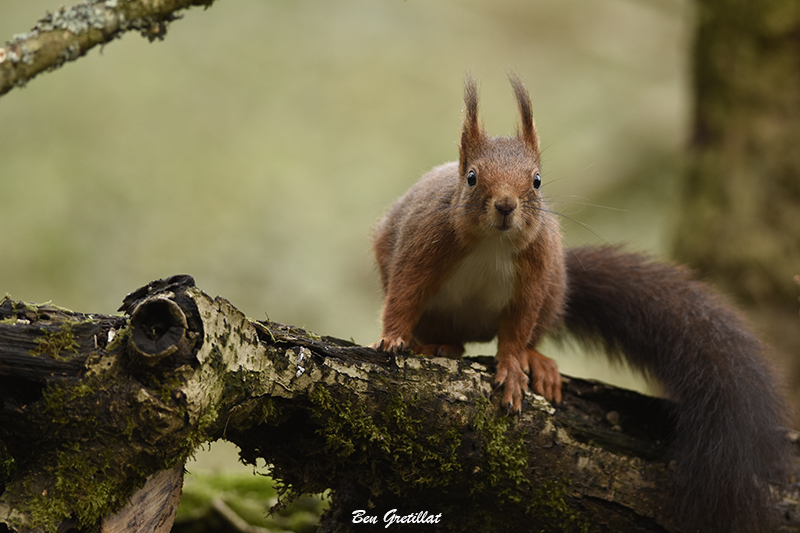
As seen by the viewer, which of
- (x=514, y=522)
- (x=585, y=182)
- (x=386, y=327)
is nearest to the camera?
(x=514, y=522)

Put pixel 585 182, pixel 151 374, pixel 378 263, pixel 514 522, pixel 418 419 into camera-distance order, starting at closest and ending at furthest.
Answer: pixel 151 374
pixel 418 419
pixel 514 522
pixel 378 263
pixel 585 182

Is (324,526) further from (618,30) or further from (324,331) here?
(618,30)

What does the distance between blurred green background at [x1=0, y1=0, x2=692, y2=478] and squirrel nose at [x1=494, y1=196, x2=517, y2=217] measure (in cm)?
265

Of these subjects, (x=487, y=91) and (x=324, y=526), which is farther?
(x=487, y=91)

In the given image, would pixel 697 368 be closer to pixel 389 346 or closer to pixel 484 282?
pixel 484 282

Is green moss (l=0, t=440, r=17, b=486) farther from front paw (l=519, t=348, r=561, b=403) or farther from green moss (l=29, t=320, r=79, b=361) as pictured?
front paw (l=519, t=348, r=561, b=403)

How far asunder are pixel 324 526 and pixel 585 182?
5.27m

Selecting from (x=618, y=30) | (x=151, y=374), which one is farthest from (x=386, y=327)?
(x=618, y=30)

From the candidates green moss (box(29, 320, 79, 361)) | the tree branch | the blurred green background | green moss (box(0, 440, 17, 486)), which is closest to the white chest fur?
the tree branch

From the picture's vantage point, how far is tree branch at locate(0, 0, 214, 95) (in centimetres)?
186

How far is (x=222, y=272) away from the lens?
5.68 metres

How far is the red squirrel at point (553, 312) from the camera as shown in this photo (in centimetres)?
224

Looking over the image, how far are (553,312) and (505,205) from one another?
686mm

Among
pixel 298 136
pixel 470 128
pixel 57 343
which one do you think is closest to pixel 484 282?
pixel 470 128
